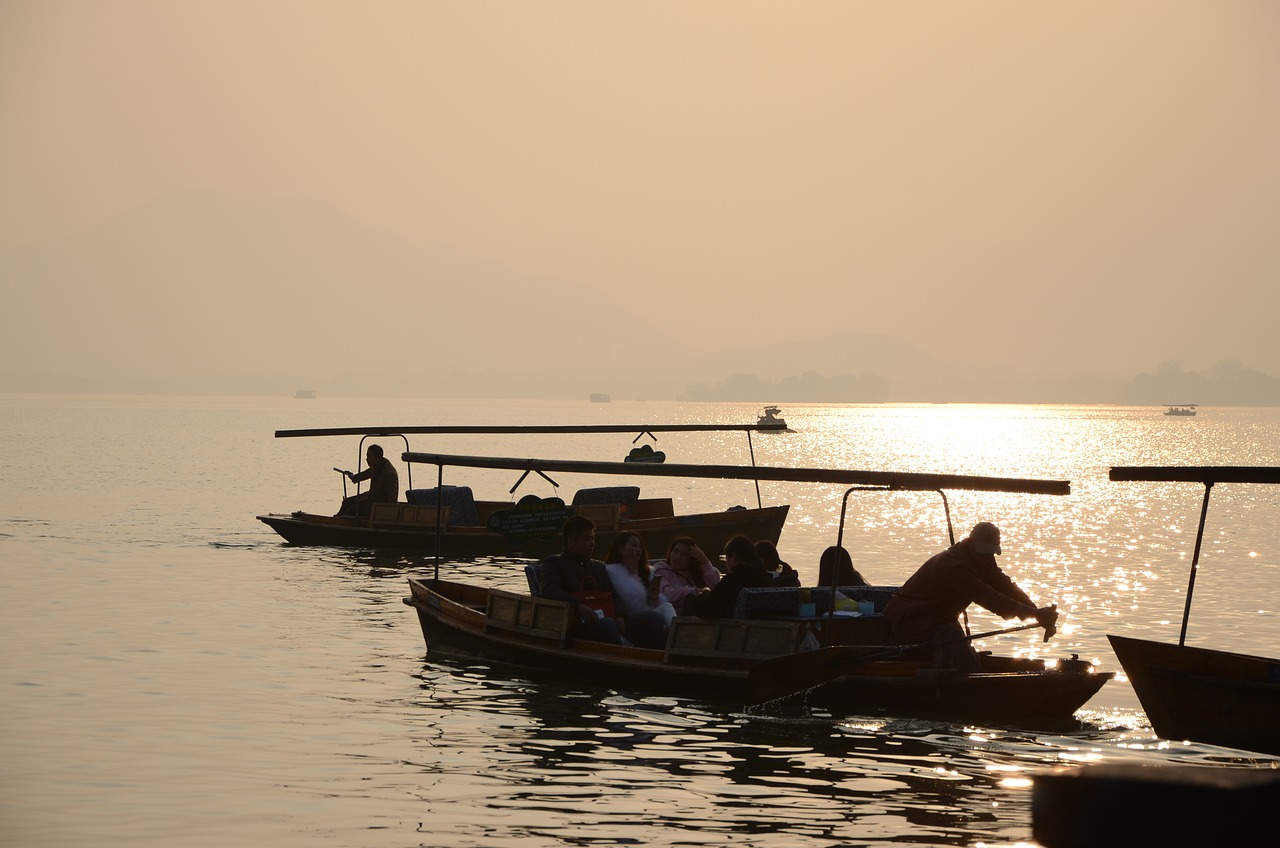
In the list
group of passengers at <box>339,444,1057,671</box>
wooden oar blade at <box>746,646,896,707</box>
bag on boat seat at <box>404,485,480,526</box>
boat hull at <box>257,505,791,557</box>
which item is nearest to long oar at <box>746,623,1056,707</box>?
wooden oar blade at <box>746,646,896,707</box>

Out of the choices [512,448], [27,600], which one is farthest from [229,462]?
[27,600]

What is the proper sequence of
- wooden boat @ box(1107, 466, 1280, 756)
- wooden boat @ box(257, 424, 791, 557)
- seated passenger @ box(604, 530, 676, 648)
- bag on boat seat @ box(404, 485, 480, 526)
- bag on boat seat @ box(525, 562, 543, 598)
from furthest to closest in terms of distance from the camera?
bag on boat seat @ box(404, 485, 480, 526), wooden boat @ box(257, 424, 791, 557), bag on boat seat @ box(525, 562, 543, 598), seated passenger @ box(604, 530, 676, 648), wooden boat @ box(1107, 466, 1280, 756)

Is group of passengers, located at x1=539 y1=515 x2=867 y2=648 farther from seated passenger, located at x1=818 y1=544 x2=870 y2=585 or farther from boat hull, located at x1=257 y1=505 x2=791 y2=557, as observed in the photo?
boat hull, located at x1=257 y1=505 x2=791 y2=557

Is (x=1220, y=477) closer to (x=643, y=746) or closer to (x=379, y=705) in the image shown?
(x=643, y=746)

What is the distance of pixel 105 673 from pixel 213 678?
132 cm

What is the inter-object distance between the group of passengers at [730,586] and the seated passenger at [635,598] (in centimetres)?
1

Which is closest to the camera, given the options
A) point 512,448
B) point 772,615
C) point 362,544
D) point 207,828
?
point 207,828

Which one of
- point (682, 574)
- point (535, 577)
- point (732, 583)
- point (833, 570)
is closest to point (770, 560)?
point (833, 570)

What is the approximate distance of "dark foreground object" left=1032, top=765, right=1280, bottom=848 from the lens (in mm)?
5727

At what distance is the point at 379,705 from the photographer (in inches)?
645

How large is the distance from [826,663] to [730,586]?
2.00 meters

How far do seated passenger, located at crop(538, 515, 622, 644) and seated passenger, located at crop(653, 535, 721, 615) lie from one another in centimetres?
68

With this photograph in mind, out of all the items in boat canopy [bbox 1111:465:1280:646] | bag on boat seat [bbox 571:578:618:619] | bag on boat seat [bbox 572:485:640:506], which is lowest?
bag on boat seat [bbox 571:578:618:619]

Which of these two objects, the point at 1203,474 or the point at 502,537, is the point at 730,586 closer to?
the point at 1203,474
